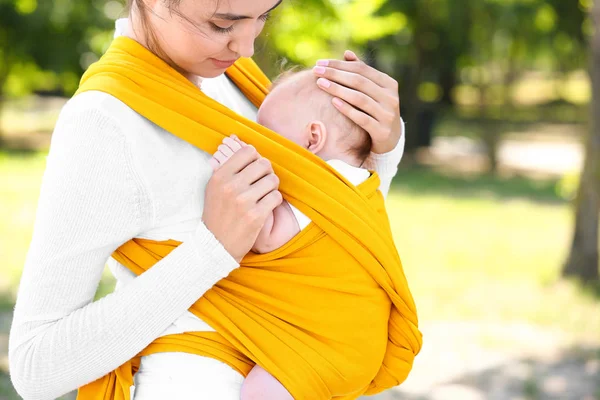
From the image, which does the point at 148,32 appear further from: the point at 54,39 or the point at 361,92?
the point at 54,39

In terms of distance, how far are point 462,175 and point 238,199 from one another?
1446cm

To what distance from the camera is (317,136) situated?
1654 mm

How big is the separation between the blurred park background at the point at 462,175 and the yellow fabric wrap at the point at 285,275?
0.43m

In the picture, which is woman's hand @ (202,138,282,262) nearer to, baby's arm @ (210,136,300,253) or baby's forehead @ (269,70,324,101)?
baby's arm @ (210,136,300,253)

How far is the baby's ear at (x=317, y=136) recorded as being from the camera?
163cm

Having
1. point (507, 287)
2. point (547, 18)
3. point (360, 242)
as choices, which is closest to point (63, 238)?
point (360, 242)

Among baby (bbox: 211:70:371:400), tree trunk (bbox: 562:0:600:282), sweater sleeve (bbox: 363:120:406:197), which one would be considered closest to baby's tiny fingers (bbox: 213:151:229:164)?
baby (bbox: 211:70:371:400)

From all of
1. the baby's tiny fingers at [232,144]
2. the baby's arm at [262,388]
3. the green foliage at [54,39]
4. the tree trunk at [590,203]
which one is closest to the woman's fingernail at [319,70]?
the baby's tiny fingers at [232,144]

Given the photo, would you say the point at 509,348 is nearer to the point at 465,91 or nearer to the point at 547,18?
the point at 547,18

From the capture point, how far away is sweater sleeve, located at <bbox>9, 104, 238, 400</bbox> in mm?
1240

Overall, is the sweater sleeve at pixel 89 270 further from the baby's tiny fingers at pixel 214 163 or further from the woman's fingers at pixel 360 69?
the woman's fingers at pixel 360 69

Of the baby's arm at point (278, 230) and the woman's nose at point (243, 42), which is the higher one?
the woman's nose at point (243, 42)

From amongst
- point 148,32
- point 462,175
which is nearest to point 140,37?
point 148,32

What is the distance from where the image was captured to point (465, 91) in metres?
33.3
